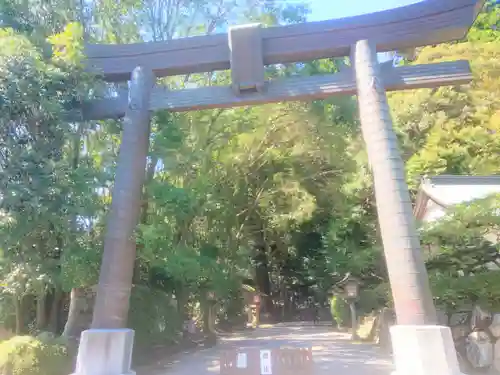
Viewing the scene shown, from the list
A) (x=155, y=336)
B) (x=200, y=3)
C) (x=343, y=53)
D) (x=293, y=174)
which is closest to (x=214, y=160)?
(x=293, y=174)

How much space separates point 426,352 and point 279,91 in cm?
473

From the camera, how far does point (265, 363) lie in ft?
24.8

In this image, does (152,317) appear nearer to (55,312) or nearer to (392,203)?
(55,312)

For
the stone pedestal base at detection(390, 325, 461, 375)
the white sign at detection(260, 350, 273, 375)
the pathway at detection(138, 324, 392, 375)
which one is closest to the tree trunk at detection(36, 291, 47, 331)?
the pathway at detection(138, 324, 392, 375)

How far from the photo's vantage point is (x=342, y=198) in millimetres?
16781

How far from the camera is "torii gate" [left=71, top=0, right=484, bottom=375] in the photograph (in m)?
6.42

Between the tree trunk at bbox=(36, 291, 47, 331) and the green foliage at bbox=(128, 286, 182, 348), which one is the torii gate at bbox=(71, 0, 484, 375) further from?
the green foliage at bbox=(128, 286, 182, 348)

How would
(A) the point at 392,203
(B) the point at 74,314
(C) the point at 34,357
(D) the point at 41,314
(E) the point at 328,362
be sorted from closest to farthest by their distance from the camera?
(A) the point at 392,203 < (C) the point at 34,357 < (B) the point at 74,314 < (D) the point at 41,314 < (E) the point at 328,362

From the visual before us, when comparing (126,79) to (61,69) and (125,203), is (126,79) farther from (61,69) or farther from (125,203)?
(125,203)

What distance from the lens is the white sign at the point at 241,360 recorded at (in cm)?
772

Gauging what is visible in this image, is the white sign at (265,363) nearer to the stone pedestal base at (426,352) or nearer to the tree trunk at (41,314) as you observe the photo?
the stone pedestal base at (426,352)

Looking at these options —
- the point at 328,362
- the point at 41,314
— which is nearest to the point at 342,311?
the point at 328,362

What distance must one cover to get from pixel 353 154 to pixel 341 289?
7.81 m

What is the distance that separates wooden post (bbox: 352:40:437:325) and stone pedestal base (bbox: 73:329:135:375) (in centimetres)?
392
